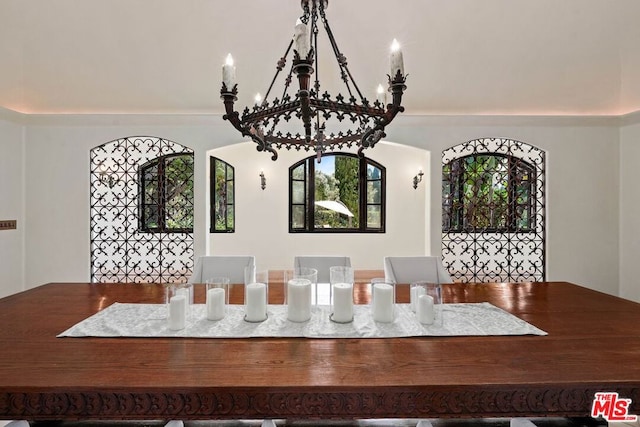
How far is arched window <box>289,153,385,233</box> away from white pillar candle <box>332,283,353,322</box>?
13.3 ft

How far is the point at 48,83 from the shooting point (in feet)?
9.98

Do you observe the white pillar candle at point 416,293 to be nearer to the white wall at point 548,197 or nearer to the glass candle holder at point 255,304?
the glass candle holder at point 255,304

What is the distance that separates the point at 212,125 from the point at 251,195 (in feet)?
6.98

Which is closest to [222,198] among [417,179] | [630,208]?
[417,179]

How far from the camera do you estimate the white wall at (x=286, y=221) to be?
544 cm

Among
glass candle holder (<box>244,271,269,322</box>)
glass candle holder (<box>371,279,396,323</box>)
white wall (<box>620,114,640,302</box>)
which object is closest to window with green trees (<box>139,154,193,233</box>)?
glass candle holder (<box>244,271,269,322</box>)

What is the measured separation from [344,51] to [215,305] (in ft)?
8.10

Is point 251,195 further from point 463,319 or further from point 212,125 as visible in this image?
point 463,319

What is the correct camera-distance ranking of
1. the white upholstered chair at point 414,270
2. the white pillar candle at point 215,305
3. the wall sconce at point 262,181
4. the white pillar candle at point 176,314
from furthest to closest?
the wall sconce at point 262,181 < the white upholstered chair at point 414,270 < the white pillar candle at point 215,305 < the white pillar candle at point 176,314

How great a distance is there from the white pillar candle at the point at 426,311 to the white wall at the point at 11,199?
13.7 feet

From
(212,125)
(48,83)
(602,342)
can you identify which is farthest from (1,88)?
(602,342)

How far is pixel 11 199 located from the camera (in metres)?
3.25

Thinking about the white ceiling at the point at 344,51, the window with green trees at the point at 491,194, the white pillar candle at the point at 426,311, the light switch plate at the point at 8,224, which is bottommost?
the white pillar candle at the point at 426,311

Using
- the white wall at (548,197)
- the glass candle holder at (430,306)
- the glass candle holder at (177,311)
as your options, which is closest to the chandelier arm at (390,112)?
the glass candle holder at (430,306)
